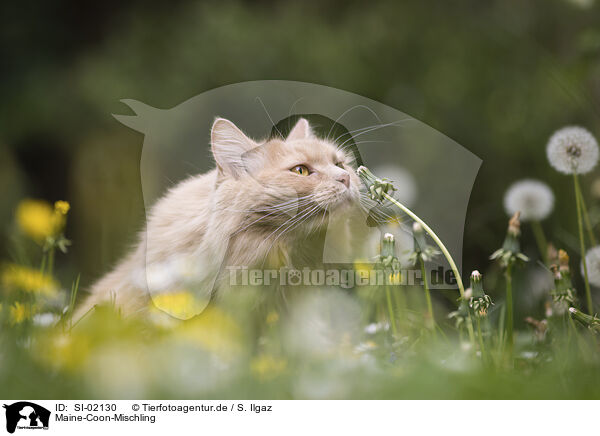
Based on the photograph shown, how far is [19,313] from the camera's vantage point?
5.02ft

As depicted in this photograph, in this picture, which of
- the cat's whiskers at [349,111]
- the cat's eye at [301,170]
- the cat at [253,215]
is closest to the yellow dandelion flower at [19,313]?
the cat at [253,215]

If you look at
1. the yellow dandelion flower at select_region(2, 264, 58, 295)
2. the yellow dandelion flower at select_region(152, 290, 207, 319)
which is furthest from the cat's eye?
the yellow dandelion flower at select_region(2, 264, 58, 295)

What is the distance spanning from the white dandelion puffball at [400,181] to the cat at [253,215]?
0.10 metres

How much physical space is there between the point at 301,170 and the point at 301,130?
0.58 ft

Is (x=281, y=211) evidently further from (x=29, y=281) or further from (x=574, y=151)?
(x=574, y=151)

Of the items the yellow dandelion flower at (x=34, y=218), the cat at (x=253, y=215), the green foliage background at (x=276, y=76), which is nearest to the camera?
the cat at (x=253, y=215)

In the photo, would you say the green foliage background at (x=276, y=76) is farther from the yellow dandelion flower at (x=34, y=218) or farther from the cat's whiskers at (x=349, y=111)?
the cat's whiskers at (x=349, y=111)

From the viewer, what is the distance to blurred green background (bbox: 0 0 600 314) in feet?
9.05

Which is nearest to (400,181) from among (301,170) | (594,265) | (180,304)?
(301,170)

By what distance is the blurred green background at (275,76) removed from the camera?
2.76 metres

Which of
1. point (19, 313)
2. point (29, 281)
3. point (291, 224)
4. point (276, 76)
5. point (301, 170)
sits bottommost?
point (19, 313)
